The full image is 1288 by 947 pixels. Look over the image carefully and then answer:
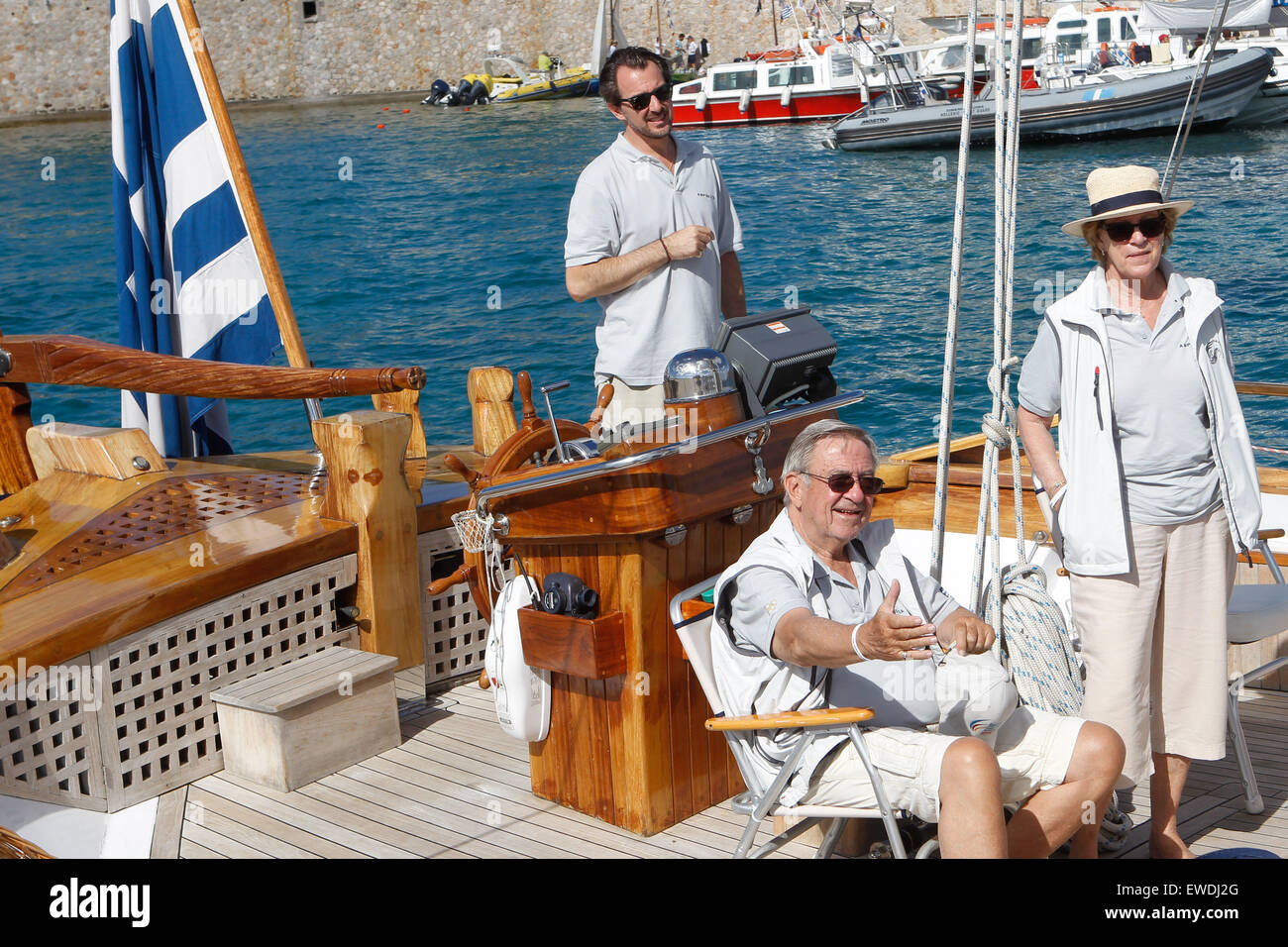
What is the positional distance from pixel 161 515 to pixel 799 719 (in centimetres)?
235

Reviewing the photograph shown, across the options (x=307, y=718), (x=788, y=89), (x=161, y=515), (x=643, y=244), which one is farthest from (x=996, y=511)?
(x=788, y=89)

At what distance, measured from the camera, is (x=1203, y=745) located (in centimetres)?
304

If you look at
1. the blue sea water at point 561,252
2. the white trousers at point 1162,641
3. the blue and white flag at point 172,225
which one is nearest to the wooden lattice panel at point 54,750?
the blue and white flag at point 172,225

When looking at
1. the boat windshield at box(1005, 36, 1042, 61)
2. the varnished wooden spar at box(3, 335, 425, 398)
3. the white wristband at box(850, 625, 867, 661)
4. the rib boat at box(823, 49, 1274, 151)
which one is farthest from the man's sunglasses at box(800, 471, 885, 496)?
the boat windshield at box(1005, 36, 1042, 61)

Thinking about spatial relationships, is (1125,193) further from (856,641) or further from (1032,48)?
(1032,48)

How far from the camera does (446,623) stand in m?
4.45

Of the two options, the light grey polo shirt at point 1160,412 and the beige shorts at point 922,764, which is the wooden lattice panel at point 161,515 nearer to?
the beige shorts at point 922,764

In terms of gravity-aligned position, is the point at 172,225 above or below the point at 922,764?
above

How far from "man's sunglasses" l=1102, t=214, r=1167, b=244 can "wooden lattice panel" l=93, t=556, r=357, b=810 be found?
235 cm

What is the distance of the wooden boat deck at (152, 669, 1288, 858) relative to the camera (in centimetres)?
326

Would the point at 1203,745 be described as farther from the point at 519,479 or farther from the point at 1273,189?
the point at 1273,189

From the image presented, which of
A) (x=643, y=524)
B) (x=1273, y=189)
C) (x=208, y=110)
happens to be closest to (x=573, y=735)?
(x=643, y=524)

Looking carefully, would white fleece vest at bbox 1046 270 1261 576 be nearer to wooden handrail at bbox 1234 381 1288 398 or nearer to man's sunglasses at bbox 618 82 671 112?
man's sunglasses at bbox 618 82 671 112
